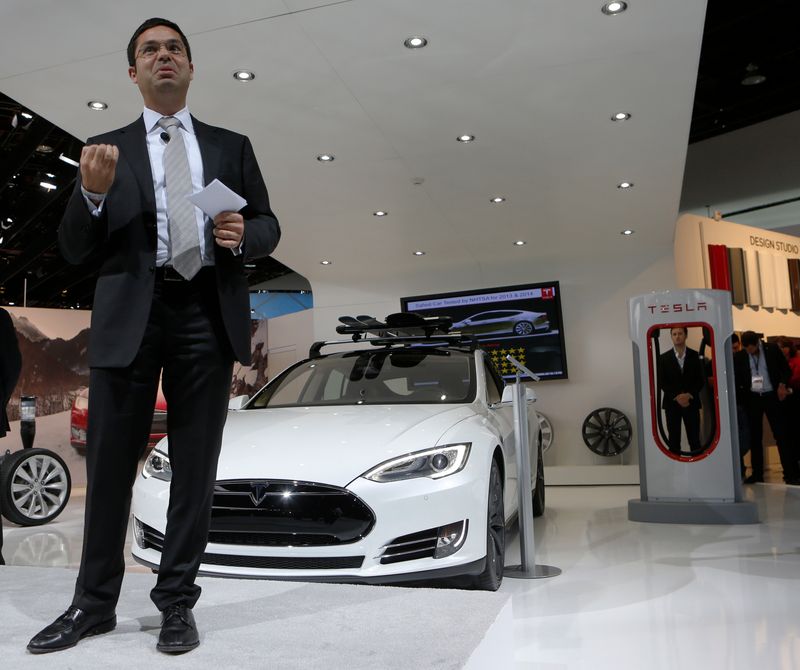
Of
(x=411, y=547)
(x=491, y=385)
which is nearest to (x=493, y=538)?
(x=411, y=547)

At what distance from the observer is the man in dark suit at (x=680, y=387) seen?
6.16m

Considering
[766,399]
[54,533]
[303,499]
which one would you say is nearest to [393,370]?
[303,499]

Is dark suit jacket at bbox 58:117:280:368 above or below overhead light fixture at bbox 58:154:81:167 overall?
below

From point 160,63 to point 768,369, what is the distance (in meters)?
8.46

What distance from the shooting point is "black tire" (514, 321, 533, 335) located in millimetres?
10375

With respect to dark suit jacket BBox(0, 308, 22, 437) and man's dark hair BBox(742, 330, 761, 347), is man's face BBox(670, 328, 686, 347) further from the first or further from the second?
dark suit jacket BBox(0, 308, 22, 437)

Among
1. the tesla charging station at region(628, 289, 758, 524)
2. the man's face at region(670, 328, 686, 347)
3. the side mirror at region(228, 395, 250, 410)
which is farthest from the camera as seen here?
the man's face at region(670, 328, 686, 347)

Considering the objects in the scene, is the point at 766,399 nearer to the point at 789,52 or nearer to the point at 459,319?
the point at 459,319

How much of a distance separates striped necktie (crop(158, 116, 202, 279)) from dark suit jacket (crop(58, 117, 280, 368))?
0.04 m

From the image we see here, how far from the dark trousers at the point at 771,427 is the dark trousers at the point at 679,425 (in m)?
2.97

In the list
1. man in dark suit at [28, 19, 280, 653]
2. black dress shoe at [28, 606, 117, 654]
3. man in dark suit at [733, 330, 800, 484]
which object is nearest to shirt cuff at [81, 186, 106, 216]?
man in dark suit at [28, 19, 280, 653]

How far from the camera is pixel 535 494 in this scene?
6.04 m

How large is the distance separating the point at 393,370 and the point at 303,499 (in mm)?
1475

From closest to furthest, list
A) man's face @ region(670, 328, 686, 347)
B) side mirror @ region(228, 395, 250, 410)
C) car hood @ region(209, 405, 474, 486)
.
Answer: car hood @ region(209, 405, 474, 486), side mirror @ region(228, 395, 250, 410), man's face @ region(670, 328, 686, 347)
